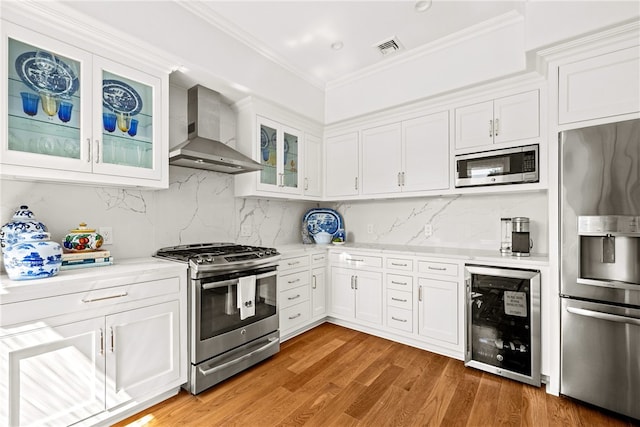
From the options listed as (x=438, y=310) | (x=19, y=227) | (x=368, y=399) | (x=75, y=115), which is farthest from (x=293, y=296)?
(x=75, y=115)

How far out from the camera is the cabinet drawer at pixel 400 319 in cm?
285

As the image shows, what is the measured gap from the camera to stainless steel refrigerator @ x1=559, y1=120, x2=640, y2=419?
181 cm

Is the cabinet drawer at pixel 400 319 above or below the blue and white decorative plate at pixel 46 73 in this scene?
below

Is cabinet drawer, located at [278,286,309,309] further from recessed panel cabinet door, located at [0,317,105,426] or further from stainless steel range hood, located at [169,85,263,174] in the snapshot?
recessed panel cabinet door, located at [0,317,105,426]

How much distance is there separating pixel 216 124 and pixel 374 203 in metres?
2.07

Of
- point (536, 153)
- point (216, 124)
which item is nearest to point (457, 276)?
point (536, 153)

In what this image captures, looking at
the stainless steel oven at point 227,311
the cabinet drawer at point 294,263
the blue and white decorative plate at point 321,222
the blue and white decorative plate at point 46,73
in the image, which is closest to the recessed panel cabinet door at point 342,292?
the cabinet drawer at point 294,263

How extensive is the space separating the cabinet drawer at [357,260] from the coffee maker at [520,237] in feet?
3.88

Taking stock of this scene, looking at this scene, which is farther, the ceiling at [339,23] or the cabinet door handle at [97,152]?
the ceiling at [339,23]

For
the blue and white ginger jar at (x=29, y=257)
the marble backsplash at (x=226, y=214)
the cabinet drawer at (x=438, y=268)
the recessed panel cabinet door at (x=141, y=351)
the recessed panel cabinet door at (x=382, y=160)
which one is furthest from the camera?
the recessed panel cabinet door at (x=382, y=160)

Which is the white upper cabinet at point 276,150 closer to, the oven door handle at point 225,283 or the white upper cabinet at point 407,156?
the white upper cabinet at point 407,156

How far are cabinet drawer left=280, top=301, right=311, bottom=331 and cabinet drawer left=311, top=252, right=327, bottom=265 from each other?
1.47 ft

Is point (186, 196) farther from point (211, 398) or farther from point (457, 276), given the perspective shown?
point (457, 276)

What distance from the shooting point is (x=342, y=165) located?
3.62m
